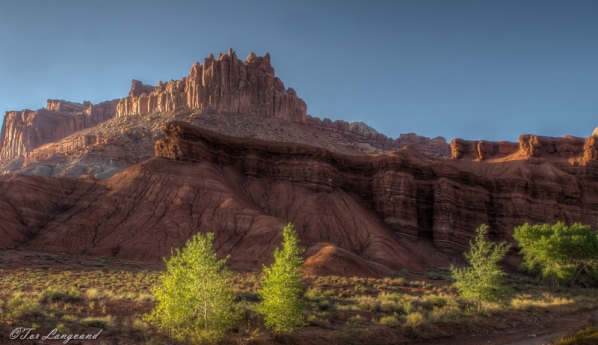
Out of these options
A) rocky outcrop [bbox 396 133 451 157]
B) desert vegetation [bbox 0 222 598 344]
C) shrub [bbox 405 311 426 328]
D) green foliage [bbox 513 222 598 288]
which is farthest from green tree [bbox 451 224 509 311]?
rocky outcrop [bbox 396 133 451 157]

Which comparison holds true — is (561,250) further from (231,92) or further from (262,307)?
(231,92)

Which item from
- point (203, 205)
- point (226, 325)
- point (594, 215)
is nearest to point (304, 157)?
point (203, 205)

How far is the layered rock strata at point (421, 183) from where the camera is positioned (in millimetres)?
60250

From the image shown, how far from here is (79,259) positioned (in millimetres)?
39031

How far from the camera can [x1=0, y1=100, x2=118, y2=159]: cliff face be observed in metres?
150

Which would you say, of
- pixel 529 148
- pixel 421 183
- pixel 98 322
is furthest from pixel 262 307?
pixel 529 148

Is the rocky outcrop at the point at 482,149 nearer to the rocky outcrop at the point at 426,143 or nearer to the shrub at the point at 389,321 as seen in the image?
the rocky outcrop at the point at 426,143

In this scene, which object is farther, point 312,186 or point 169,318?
point 312,186

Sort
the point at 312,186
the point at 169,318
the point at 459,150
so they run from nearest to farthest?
the point at 169,318, the point at 312,186, the point at 459,150

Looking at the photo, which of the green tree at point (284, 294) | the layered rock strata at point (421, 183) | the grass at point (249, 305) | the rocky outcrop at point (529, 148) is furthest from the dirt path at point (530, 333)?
the rocky outcrop at point (529, 148)

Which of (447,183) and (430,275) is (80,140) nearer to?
(447,183)

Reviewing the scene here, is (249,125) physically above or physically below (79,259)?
above

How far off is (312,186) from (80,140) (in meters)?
67.4

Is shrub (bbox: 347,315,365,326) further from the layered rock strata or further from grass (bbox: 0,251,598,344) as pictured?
the layered rock strata
